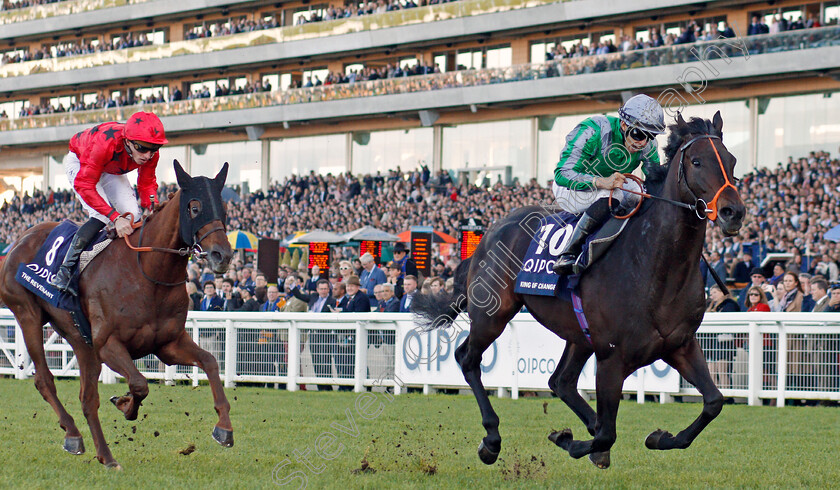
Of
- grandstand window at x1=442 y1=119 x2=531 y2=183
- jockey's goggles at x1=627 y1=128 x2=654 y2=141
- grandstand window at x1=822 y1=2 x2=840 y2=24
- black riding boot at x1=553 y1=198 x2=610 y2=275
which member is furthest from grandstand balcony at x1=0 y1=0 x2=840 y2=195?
black riding boot at x1=553 y1=198 x2=610 y2=275

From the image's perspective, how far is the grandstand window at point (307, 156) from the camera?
3772 centimetres

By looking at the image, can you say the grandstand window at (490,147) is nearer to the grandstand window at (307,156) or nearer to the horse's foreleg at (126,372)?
the grandstand window at (307,156)

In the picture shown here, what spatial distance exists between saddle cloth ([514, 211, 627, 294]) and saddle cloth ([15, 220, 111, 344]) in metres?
2.62

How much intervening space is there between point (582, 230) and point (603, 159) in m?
0.52

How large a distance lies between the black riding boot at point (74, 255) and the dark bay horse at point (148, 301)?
0.08 m

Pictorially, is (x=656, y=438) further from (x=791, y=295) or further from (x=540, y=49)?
(x=540, y=49)

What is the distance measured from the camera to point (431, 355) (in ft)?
38.3

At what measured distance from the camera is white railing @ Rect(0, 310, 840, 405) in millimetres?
9992

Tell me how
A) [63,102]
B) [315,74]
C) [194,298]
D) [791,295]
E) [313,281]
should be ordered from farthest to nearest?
[63,102], [315,74], [194,298], [313,281], [791,295]

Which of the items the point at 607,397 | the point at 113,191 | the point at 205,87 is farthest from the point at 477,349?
the point at 205,87

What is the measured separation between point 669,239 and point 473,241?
10452 mm

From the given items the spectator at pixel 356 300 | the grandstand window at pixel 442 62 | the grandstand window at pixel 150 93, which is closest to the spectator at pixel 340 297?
the spectator at pixel 356 300

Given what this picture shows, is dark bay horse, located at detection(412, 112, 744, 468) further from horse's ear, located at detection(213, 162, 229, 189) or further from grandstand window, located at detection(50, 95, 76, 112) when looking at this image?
grandstand window, located at detection(50, 95, 76, 112)

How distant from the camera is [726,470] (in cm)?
611
